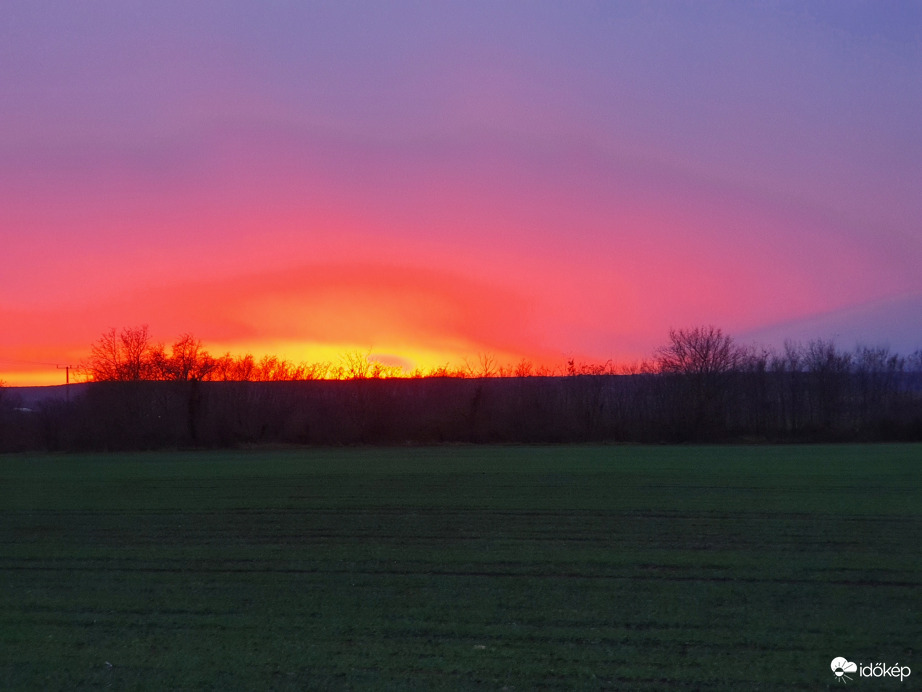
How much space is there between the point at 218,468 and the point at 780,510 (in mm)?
26841

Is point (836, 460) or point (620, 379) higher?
point (620, 379)

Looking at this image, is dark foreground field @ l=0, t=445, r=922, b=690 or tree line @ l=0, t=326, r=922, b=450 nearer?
dark foreground field @ l=0, t=445, r=922, b=690

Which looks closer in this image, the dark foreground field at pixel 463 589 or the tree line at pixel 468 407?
the dark foreground field at pixel 463 589

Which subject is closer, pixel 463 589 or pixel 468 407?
pixel 463 589

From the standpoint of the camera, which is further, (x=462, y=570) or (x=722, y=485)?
(x=722, y=485)

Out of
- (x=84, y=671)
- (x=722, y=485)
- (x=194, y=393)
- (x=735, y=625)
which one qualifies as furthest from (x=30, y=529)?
(x=194, y=393)

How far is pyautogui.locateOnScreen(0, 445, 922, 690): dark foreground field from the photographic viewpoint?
826cm

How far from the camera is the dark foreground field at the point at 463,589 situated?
8.26 metres

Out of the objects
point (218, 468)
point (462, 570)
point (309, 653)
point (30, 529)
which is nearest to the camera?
point (309, 653)

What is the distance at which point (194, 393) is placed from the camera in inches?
2808

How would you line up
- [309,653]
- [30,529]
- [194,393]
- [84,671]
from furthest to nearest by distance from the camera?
1. [194,393]
2. [30,529]
3. [309,653]
4. [84,671]

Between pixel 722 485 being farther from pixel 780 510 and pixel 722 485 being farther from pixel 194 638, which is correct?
pixel 194 638

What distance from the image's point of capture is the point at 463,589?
11961mm

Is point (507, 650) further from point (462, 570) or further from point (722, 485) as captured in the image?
point (722, 485)
